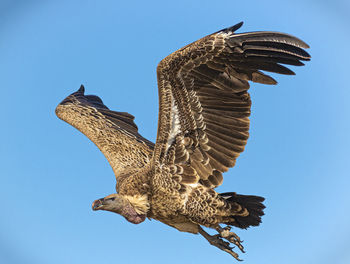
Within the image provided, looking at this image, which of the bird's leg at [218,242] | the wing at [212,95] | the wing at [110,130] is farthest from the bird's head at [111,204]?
the bird's leg at [218,242]

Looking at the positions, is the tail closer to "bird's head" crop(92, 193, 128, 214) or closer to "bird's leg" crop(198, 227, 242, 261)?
"bird's leg" crop(198, 227, 242, 261)

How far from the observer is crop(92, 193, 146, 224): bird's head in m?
10.3

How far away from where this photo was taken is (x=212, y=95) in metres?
10.3

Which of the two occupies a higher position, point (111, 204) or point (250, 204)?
point (250, 204)

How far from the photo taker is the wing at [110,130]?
1226 cm

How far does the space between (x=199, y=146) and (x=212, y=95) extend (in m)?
0.94

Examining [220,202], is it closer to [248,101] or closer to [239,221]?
[239,221]

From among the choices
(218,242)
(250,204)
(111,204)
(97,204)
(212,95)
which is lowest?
(97,204)

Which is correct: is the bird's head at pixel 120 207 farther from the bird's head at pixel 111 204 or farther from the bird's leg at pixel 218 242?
the bird's leg at pixel 218 242

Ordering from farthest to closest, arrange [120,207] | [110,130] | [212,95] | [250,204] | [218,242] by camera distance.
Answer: [110,130]
[218,242]
[250,204]
[120,207]
[212,95]

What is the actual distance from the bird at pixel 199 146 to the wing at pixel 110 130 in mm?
1126

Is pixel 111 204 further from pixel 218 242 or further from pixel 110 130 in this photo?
pixel 110 130

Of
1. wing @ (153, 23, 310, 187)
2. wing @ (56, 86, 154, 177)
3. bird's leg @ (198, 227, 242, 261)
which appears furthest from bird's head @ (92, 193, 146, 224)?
bird's leg @ (198, 227, 242, 261)

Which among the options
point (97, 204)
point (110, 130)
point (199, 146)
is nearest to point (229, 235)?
point (199, 146)
